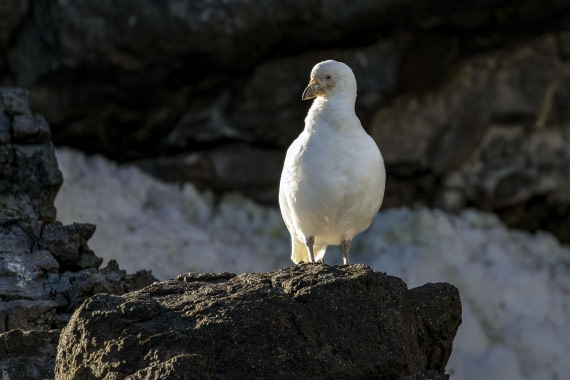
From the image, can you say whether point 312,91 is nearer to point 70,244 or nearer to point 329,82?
point 329,82

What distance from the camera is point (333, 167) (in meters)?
6.66

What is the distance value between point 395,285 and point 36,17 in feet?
25.2

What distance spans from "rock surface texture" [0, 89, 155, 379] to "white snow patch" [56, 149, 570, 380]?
320 centimetres

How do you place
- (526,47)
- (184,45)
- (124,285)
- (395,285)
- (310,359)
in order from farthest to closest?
1. (526,47)
2. (184,45)
3. (124,285)
4. (395,285)
5. (310,359)

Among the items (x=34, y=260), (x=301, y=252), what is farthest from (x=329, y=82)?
(x=34, y=260)

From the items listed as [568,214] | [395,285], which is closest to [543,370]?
[568,214]

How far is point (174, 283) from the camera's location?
18.2 feet

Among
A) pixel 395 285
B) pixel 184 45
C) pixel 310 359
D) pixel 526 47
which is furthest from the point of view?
pixel 526 47

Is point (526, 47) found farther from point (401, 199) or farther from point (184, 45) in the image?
point (184, 45)

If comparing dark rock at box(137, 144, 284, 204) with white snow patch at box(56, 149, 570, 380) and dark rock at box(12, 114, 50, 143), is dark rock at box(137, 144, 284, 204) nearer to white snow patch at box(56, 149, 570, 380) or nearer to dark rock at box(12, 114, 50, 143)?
white snow patch at box(56, 149, 570, 380)

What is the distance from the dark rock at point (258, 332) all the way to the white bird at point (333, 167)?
Answer: 138cm

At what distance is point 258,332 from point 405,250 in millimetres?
7610

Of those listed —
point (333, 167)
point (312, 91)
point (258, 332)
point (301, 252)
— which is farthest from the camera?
point (301, 252)

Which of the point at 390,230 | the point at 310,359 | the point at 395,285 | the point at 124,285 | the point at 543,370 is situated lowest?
the point at 310,359
